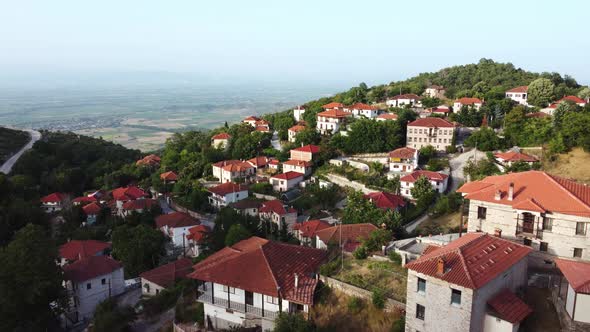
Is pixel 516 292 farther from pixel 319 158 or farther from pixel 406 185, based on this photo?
pixel 319 158

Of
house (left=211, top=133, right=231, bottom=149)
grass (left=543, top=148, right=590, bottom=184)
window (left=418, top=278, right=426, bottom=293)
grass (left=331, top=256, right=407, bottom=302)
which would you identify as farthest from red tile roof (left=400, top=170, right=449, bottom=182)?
house (left=211, top=133, right=231, bottom=149)

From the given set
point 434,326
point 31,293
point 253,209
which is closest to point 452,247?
point 434,326

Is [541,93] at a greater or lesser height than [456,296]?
greater

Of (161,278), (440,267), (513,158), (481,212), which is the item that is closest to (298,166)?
(513,158)

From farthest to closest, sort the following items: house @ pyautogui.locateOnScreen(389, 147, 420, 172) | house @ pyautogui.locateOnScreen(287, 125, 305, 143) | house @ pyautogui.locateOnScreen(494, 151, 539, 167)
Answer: house @ pyautogui.locateOnScreen(287, 125, 305, 143) → house @ pyautogui.locateOnScreen(389, 147, 420, 172) → house @ pyautogui.locateOnScreen(494, 151, 539, 167)

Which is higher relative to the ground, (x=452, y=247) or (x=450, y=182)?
(x=452, y=247)

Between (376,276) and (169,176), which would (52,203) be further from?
(376,276)

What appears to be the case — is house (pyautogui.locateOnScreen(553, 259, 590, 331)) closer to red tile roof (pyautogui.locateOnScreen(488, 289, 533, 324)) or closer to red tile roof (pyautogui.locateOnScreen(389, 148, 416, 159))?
red tile roof (pyautogui.locateOnScreen(488, 289, 533, 324))
